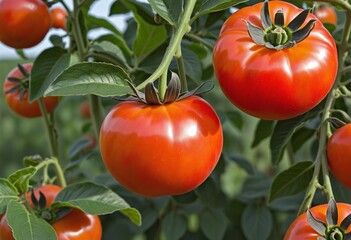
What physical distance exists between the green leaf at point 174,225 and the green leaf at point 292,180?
41 cm

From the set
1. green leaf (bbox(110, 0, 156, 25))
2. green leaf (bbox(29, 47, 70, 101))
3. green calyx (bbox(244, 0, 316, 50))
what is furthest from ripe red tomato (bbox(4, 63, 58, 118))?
green calyx (bbox(244, 0, 316, 50))

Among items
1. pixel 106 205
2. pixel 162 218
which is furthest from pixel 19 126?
pixel 106 205

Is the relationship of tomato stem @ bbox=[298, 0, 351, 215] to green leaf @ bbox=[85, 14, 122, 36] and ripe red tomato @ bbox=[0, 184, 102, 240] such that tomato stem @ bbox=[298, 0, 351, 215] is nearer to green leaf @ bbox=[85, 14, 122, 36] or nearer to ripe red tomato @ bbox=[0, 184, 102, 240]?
ripe red tomato @ bbox=[0, 184, 102, 240]

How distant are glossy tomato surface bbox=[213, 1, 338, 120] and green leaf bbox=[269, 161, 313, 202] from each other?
24cm

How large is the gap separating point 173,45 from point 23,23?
0.49 m

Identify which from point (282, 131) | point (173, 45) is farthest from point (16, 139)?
point (173, 45)

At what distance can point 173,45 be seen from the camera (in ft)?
2.32

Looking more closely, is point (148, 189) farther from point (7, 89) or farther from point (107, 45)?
point (7, 89)

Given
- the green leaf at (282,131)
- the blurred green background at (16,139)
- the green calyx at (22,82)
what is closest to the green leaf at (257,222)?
the green leaf at (282,131)

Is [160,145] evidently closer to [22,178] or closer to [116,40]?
Result: [22,178]

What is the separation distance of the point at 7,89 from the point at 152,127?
26.0 inches

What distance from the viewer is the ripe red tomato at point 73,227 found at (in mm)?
940

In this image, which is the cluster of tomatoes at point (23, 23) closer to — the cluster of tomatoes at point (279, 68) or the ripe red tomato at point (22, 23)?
the ripe red tomato at point (22, 23)

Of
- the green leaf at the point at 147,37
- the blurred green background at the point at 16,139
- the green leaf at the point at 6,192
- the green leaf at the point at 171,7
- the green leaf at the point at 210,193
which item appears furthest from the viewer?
the blurred green background at the point at 16,139
